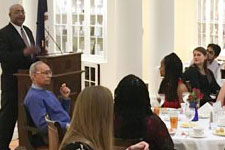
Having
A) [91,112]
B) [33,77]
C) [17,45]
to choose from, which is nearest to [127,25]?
[17,45]

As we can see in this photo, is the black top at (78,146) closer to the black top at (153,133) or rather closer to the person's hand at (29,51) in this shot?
the black top at (153,133)

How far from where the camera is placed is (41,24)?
628 cm

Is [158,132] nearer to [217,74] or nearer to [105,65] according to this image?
[217,74]

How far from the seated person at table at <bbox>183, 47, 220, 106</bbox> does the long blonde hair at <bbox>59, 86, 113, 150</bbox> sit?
370 cm

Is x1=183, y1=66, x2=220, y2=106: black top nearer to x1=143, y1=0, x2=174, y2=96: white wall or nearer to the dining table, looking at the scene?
x1=143, y1=0, x2=174, y2=96: white wall

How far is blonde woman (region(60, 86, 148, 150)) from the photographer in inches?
96.4

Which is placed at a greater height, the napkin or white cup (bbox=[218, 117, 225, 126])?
the napkin

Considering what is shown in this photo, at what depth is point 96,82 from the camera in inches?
377

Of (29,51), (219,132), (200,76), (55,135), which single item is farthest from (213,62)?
(55,135)

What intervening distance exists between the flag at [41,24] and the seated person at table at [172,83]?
1.75 m

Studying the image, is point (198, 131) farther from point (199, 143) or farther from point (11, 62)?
point (11, 62)

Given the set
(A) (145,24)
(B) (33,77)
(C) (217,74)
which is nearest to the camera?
(B) (33,77)

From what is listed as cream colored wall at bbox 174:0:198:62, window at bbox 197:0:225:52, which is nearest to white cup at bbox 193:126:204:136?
window at bbox 197:0:225:52

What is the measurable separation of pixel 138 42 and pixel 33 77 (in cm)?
285
